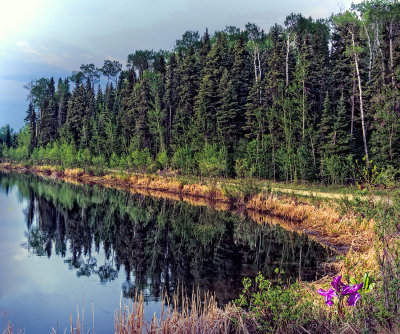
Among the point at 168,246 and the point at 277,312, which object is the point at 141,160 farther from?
the point at 277,312

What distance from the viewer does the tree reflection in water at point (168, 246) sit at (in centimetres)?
1234

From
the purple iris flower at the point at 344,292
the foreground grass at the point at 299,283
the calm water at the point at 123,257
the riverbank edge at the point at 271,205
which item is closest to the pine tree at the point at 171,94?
the riverbank edge at the point at 271,205

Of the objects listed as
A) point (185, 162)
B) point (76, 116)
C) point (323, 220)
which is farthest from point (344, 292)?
point (76, 116)

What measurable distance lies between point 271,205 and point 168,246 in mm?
8640

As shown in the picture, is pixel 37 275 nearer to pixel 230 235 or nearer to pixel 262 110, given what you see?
pixel 230 235

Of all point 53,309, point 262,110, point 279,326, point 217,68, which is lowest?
point 53,309

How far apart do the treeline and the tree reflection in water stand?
580 cm

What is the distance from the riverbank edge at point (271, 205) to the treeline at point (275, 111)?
6.83ft

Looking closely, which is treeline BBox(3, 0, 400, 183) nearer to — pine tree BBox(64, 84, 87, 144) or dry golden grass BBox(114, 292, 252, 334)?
pine tree BBox(64, 84, 87, 144)

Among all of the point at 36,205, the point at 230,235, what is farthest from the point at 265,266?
the point at 36,205

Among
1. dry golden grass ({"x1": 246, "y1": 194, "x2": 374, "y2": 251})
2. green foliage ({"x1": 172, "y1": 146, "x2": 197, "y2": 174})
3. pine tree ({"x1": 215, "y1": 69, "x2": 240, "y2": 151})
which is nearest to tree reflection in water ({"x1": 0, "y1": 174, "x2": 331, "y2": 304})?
dry golden grass ({"x1": 246, "y1": 194, "x2": 374, "y2": 251})

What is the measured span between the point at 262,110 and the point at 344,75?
33.7 feet

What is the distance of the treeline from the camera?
32156 millimetres

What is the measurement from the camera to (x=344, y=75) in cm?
3988
